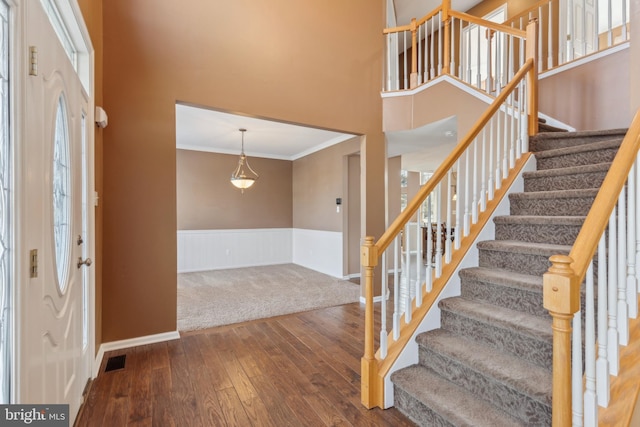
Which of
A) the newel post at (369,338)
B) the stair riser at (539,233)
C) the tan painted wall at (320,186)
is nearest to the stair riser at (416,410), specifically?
the newel post at (369,338)

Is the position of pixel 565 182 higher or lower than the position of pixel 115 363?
higher

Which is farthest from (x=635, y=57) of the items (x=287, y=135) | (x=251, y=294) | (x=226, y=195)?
(x=226, y=195)

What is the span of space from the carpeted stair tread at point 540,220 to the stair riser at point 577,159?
27.7 inches

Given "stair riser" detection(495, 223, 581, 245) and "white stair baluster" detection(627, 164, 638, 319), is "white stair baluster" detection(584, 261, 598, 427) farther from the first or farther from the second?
"stair riser" detection(495, 223, 581, 245)

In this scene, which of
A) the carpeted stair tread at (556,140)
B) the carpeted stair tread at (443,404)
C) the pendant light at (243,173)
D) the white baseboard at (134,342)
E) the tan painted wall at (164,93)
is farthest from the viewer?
the pendant light at (243,173)

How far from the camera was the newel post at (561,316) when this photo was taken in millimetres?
955

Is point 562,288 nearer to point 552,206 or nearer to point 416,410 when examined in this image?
point 416,410

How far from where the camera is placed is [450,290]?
7.08ft

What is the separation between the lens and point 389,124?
13.5 ft

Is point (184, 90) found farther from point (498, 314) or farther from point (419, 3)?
point (419, 3)

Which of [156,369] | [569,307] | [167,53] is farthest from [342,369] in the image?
[167,53]

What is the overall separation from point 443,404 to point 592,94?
3728mm

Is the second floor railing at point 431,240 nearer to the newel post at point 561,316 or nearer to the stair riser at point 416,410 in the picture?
the stair riser at point 416,410

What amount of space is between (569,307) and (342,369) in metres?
1.73
